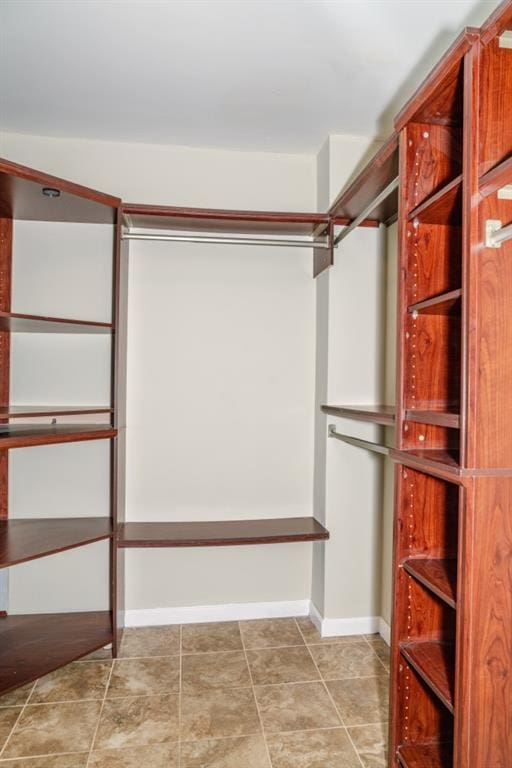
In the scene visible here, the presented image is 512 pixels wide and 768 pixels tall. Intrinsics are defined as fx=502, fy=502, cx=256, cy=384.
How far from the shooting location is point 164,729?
1937 mm

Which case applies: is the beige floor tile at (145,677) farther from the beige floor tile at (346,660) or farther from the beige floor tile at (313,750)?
the beige floor tile at (346,660)

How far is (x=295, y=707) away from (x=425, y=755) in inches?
25.7

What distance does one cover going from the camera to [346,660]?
7.95 feet

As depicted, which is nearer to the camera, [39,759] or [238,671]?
[39,759]

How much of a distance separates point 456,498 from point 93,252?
6.97ft

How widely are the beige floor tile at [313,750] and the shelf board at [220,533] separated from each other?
2.65 ft

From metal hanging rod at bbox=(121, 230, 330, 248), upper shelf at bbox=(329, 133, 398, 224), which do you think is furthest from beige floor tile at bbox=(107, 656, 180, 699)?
upper shelf at bbox=(329, 133, 398, 224)

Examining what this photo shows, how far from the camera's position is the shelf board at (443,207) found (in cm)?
135

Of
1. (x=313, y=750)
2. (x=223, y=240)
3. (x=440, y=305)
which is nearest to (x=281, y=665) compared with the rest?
(x=313, y=750)

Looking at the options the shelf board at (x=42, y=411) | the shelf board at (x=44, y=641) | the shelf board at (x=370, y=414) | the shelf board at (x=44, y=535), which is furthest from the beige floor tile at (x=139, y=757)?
the shelf board at (x=370, y=414)

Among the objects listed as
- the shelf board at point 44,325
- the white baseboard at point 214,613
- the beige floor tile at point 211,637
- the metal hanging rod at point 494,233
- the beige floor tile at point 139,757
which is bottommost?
the beige floor tile at point 139,757

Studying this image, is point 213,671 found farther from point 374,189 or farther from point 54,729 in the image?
point 374,189

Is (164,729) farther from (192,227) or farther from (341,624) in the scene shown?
(192,227)

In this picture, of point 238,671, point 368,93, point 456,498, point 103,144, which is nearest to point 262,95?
point 368,93
